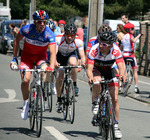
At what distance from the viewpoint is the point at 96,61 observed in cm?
752

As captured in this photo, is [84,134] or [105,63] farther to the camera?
[84,134]

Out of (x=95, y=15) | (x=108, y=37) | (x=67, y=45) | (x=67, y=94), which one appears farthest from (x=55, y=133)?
(x=95, y=15)

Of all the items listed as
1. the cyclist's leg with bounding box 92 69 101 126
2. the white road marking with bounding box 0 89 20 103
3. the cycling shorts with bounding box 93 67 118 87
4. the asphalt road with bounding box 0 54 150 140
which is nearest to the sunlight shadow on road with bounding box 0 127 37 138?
the asphalt road with bounding box 0 54 150 140

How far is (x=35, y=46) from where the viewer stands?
27.3ft

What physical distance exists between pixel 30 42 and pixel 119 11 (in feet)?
129

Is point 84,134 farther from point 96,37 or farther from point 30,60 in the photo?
point 96,37

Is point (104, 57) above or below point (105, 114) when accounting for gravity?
above

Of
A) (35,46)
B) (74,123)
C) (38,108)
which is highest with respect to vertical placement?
(35,46)

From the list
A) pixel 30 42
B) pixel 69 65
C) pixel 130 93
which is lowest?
pixel 130 93

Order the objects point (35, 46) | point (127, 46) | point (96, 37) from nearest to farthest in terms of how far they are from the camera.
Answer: point (35, 46) < point (96, 37) < point (127, 46)

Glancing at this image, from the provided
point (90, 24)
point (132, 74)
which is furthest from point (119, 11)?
point (132, 74)

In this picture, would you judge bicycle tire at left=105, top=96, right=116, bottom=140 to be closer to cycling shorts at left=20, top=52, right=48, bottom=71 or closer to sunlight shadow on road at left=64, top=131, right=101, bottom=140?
sunlight shadow on road at left=64, top=131, right=101, bottom=140

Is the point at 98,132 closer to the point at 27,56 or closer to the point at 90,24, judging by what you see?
the point at 27,56

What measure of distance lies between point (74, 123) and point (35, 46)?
5.41 feet
